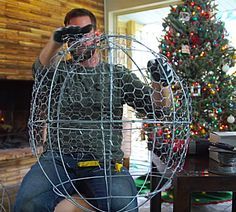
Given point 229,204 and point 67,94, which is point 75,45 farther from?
point 229,204

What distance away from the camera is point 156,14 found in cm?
380

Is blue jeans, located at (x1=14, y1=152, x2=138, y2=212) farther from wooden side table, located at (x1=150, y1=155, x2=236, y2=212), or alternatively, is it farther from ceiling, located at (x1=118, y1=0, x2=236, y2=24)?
ceiling, located at (x1=118, y1=0, x2=236, y2=24)

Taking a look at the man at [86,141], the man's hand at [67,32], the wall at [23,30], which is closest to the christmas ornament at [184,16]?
the wall at [23,30]

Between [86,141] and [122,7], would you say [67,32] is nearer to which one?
[86,141]

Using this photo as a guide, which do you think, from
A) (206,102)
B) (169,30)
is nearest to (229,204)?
(206,102)

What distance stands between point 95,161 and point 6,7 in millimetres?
2125

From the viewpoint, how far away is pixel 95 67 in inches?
42.4

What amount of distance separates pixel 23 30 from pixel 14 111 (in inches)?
29.6

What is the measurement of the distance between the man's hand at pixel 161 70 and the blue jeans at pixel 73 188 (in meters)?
0.32

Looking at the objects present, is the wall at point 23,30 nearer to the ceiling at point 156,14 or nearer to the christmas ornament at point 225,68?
the ceiling at point 156,14

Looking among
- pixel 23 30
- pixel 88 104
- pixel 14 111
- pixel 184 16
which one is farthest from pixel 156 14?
pixel 88 104

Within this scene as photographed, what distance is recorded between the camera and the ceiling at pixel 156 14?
340 cm

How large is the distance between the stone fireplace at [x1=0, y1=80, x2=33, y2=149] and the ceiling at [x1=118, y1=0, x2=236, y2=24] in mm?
1589

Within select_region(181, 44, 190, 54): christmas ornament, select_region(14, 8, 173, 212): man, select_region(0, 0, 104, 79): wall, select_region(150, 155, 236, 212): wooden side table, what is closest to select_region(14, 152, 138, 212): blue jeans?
select_region(14, 8, 173, 212): man
